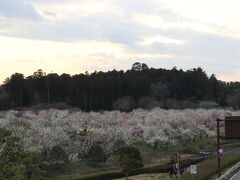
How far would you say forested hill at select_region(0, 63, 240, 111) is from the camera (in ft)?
472

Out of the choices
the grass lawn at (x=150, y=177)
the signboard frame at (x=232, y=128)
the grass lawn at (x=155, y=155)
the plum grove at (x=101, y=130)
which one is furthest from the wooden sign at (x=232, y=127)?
the plum grove at (x=101, y=130)

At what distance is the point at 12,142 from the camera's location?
29.2 m

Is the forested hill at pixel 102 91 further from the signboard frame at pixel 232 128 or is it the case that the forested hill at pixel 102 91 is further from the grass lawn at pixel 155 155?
the signboard frame at pixel 232 128

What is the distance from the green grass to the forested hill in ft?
235

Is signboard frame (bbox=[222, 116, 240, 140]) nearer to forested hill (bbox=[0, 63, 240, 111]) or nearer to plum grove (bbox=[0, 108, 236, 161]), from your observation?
plum grove (bbox=[0, 108, 236, 161])

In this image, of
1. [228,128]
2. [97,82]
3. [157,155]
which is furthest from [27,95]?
[228,128]

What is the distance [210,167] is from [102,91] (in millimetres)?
93889

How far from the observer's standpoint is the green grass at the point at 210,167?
170 feet

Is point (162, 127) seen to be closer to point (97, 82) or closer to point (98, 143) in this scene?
point (98, 143)

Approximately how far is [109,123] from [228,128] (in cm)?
5554

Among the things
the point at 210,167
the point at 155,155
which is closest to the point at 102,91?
the point at 155,155

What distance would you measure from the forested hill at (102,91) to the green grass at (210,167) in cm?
7164

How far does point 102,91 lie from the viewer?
15188 centimetres

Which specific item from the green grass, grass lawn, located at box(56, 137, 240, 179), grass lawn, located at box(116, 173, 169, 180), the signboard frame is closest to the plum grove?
grass lawn, located at box(56, 137, 240, 179)
